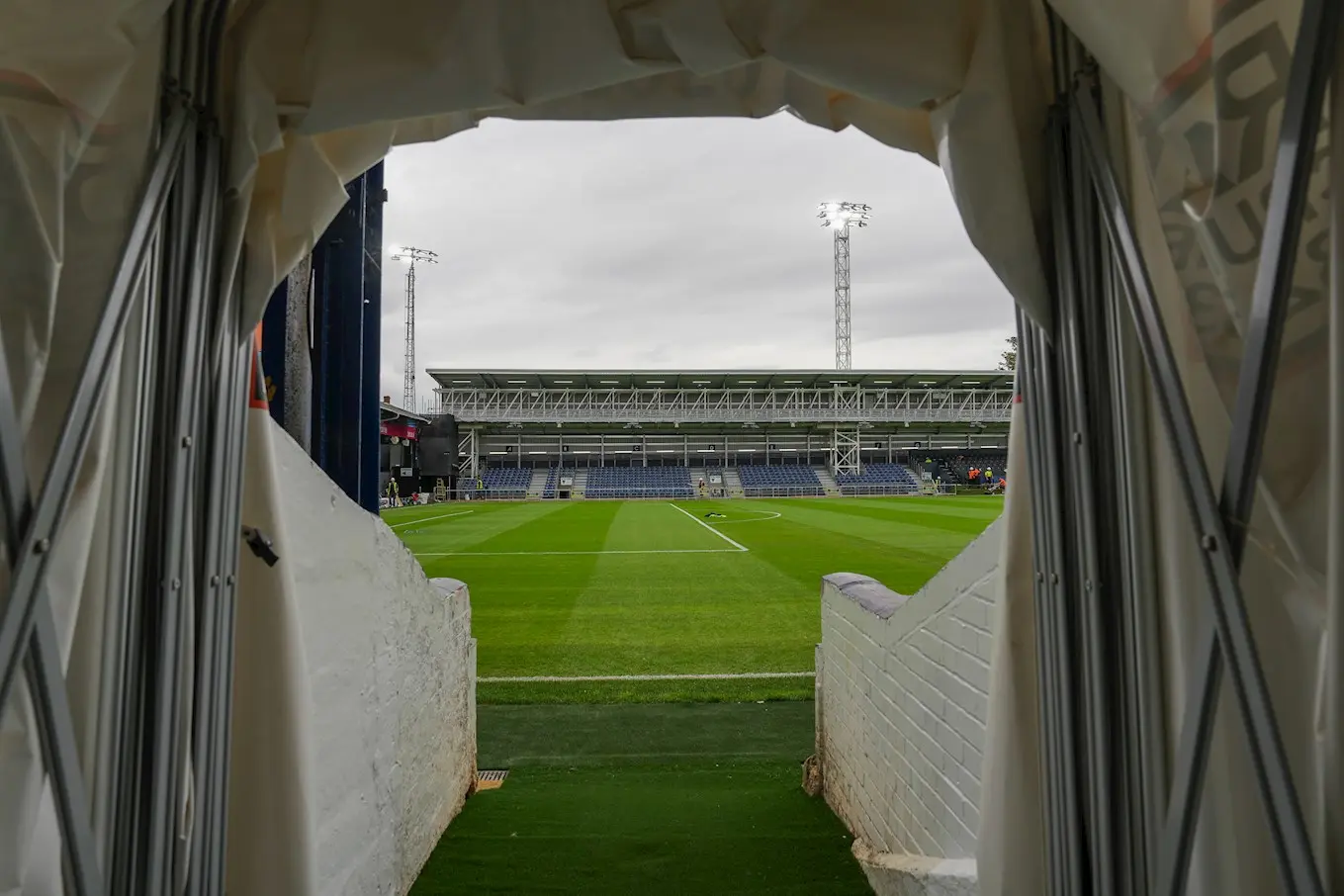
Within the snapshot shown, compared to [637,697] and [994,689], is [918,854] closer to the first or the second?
[994,689]

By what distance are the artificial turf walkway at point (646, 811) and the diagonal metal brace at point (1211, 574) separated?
236cm

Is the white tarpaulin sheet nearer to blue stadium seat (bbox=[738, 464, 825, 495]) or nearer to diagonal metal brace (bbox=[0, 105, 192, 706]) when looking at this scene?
diagonal metal brace (bbox=[0, 105, 192, 706])

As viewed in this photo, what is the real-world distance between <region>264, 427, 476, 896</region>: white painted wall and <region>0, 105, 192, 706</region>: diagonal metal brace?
0.65 m

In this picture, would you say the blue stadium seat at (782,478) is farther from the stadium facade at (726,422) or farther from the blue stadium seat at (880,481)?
the blue stadium seat at (880,481)

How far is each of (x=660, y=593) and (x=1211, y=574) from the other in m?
9.54

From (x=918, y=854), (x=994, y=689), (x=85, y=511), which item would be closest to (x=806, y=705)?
(x=918, y=854)

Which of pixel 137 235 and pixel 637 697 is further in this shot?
pixel 637 697

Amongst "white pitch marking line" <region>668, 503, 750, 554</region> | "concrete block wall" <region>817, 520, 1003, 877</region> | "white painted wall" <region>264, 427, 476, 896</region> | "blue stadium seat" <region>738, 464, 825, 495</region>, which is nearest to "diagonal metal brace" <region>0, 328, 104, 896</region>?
"white painted wall" <region>264, 427, 476, 896</region>

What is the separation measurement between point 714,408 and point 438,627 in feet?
139

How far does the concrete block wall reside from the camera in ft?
8.23

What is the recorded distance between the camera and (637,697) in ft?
20.2

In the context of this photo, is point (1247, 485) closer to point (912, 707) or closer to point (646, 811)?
point (912, 707)

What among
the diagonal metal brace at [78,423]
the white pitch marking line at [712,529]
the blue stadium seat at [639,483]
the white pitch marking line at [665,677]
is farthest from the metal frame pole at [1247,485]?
the blue stadium seat at [639,483]

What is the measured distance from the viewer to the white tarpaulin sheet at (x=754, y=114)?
1200mm
